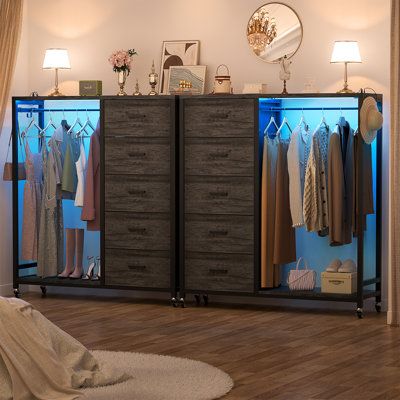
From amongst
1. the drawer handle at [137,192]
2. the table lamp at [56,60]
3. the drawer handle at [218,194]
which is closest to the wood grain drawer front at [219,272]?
the drawer handle at [218,194]

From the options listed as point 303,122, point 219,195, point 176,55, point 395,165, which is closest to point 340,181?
point 395,165

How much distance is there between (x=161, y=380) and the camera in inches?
197

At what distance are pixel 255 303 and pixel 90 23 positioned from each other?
268 cm

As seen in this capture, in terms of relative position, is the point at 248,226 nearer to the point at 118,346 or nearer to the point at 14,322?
the point at 118,346

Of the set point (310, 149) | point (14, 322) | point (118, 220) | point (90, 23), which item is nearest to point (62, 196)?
point (118, 220)

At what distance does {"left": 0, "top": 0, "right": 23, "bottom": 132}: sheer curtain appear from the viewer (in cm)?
793

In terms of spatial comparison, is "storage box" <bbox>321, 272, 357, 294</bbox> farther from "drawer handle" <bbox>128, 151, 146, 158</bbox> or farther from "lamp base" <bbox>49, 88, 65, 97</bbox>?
"lamp base" <bbox>49, 88, 65, 97</bbox>

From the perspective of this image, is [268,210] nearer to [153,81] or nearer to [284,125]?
[284,125]

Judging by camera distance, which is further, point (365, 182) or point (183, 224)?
point (183, 224)

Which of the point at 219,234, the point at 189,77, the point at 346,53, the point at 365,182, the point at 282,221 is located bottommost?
the point at 219,234

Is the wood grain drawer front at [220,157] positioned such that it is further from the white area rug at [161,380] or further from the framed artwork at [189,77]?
the white area rug at [161,380]

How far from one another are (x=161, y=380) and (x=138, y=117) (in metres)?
3.00

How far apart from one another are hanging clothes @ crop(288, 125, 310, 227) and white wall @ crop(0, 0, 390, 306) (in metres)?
0.45

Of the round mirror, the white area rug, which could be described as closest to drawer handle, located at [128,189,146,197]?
the round mirror
